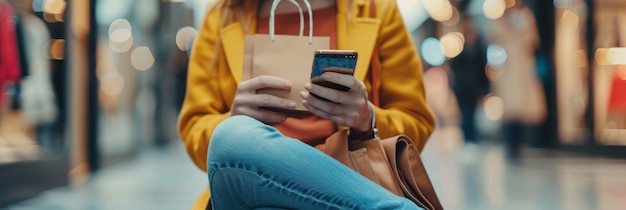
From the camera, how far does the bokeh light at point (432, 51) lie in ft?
102

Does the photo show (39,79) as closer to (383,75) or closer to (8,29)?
(8,29)

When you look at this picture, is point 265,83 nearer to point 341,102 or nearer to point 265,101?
point 265,101

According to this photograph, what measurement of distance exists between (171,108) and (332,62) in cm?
1402

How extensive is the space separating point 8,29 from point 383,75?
3642 mm

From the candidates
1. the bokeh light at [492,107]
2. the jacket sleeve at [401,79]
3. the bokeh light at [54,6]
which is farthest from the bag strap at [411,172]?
the bokeh light at [492,107]

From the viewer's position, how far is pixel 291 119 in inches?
64.8

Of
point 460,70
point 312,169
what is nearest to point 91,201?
point 312,169

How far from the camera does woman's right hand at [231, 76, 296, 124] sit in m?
1.59

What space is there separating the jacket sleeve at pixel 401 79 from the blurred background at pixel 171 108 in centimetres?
52

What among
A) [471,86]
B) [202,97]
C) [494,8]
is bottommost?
[471,86]

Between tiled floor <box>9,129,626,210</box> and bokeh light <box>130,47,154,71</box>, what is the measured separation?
8.85ft

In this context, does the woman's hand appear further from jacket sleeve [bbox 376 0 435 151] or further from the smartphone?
jacket sleeve [bbox 376 0 435 151]

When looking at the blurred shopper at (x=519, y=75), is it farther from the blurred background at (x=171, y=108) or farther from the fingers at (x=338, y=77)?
the fingers at (x=338, y=77)

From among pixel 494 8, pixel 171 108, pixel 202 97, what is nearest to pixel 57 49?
pixel 202 97
